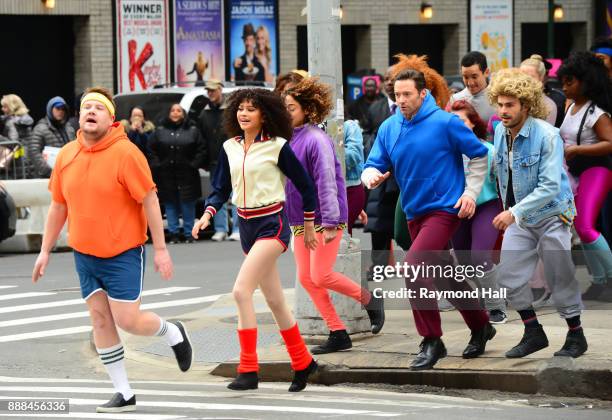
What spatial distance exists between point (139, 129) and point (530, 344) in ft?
37.0

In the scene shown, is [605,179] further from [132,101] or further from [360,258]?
[132,101]

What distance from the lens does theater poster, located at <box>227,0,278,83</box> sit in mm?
32000

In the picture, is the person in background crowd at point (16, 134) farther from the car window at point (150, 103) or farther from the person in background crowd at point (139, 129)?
the car window at point (150, 103)

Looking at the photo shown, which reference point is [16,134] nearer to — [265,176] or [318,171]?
[318,171]

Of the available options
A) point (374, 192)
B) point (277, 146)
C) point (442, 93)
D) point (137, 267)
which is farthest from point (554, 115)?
point (137, 267)

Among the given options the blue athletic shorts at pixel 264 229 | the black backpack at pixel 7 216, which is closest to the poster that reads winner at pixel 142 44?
the black backpack at pixel 7 216

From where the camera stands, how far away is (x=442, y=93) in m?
10.8

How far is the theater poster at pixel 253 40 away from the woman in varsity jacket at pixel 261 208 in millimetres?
22569

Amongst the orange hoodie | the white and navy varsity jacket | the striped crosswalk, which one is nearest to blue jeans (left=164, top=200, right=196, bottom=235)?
the striped crosswalk

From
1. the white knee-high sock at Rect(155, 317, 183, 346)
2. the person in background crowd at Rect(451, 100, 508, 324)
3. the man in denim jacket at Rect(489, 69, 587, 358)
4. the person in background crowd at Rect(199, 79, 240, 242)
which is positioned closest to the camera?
the white knee-high sock at Rect(155, 317, 183, 346)

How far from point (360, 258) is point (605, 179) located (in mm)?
2221

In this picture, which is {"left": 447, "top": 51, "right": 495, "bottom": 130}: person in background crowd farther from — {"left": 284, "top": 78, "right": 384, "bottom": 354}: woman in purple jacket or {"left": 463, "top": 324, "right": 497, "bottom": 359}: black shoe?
{"left": 463, "top": 324, "right": 497, "bottom": 359}: black shoe

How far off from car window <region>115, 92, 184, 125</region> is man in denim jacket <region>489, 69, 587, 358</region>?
41.0 feet

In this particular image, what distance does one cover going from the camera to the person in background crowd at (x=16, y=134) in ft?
64.0
